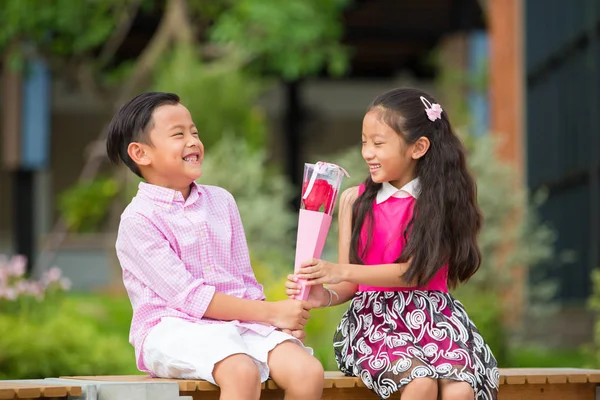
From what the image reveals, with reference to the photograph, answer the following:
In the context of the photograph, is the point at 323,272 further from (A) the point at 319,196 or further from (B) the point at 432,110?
(B) the point at 432,110

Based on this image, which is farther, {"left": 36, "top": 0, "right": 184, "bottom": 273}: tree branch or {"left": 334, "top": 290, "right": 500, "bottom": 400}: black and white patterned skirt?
{"left": 36, "top": 0, "right": 184, "bottom": 273}: tree branch

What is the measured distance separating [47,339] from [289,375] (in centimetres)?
467

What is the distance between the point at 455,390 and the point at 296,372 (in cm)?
42

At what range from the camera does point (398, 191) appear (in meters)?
3.21

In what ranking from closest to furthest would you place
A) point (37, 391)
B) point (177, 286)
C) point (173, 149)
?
point (37, 391) < point (177, 286) < point (173, 149)

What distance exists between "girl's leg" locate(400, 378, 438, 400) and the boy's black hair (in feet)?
3.15

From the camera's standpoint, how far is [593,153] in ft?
35.4

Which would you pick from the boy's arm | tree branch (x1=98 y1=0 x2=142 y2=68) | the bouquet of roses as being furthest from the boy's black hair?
tree branch (x1=98 y1=0 x2=142 y2=68)

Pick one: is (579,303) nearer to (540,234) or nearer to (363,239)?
(540,234)

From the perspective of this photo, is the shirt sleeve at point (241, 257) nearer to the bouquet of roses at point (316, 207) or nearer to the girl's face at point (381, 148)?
the bouquet of roses at point (316, 207)

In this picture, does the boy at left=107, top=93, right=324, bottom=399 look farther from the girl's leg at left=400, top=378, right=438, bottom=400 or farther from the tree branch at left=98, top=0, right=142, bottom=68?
the tree branch at left=98, top=0, right=142, bottom=68

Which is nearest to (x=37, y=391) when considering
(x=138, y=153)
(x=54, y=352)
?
(x=138, y=153)

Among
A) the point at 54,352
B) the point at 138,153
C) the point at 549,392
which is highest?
the point at 138,153

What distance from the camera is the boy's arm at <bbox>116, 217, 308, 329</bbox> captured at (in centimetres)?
296
